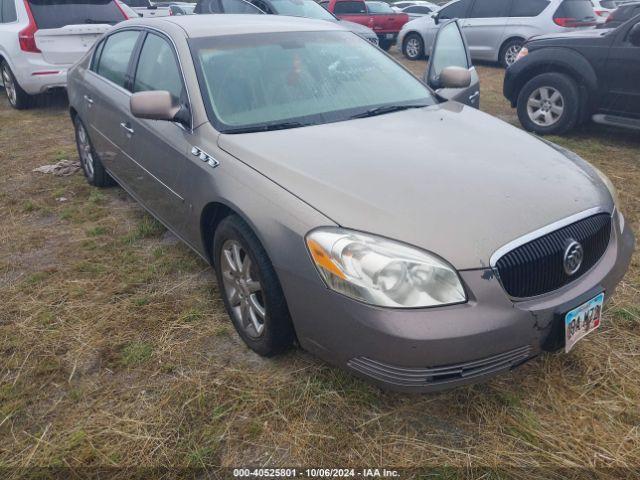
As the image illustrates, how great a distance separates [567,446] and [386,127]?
169cm

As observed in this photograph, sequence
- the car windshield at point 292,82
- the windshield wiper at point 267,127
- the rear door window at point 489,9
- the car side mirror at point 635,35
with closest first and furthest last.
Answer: the windshield wiper at point 267,127
the car windshield at point 292,82
the car side mirror at point 635,35
the rear door window at point 489,9

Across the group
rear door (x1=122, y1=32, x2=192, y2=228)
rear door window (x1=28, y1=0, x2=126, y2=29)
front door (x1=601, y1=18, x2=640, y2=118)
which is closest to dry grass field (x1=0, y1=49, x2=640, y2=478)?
rear door (x1=122, y1=32, x2=192, y2=228)

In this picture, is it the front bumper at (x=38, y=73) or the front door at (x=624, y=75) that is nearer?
the front door at (x=624, y=75)

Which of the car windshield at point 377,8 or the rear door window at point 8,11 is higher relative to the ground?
the rear door window at point 8,11

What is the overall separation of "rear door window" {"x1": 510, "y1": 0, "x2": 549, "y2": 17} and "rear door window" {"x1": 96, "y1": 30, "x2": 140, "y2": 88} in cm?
905

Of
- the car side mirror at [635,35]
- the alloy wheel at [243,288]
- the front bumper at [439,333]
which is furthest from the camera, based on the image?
the car side mirror at [635,35]

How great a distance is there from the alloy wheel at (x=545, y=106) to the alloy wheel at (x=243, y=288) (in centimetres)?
498

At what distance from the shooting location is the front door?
5.43 m

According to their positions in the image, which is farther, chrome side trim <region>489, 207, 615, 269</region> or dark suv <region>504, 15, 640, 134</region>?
dark suv <region>504, 15, 640, 134</region>

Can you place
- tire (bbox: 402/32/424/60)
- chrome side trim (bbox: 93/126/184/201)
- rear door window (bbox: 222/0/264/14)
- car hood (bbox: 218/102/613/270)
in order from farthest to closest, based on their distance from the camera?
tire (bbox: 402/32/424/60) < rear door window (bbox: 222/0/264/14) < chrome side trim (bbox: 93/126/184/201) < car hood (bbox: 218/102/613/270)

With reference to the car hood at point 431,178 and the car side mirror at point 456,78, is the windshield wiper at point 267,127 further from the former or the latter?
the car side mirror at point 456,78

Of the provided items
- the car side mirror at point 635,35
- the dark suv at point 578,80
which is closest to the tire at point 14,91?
the dark suv at point 578,80

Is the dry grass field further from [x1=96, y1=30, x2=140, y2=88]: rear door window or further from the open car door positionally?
the open car door

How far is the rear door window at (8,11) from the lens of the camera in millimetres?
7423
